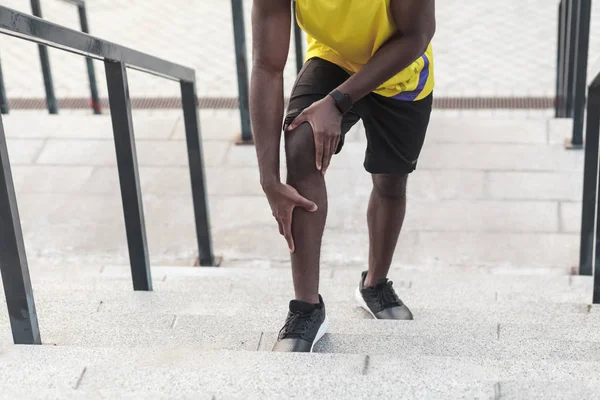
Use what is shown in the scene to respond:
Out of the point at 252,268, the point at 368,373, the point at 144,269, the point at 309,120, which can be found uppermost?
the point at 309,120

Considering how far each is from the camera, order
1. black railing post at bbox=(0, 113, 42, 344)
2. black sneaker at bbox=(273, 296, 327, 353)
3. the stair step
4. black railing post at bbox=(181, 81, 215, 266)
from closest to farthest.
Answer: the stair step → black railing post at bbox=(0, 113, 42, 344) → black sneaker at bbox=(273, 296, 327, 353) → black railing post at bbox=(181, 81, 215, 266)

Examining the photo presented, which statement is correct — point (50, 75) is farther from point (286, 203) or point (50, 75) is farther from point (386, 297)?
point (286, 203)

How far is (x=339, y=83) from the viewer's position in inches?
95.3

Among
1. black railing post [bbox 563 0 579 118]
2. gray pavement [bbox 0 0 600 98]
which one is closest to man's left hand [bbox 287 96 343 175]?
black railing post [bbox 563 0 579 118]

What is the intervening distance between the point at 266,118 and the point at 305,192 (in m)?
0.23

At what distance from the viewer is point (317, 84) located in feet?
7.81

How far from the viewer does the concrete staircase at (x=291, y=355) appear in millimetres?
1789

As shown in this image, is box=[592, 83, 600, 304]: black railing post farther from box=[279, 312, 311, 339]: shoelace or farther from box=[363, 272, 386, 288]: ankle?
box=[279, 312, 311, 339]: shoelace

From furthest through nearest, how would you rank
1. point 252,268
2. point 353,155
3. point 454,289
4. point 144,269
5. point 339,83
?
point 353,155 < point 252,268 < point 454,289 < point 144,269 < point 339,83

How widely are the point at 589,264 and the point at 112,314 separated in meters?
1.95

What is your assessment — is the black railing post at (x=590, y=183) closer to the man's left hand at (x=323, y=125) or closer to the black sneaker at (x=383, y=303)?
the black sneaker at (x=383, y=303)

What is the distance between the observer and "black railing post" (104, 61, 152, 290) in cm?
269

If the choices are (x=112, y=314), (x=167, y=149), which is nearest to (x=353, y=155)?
(x=167, y=149)

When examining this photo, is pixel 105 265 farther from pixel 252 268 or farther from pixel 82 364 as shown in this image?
pixel 82 364
